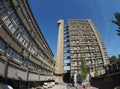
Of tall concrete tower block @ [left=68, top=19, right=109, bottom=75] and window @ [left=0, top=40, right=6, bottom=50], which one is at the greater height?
tall concrete tower block @ [left=68, top=19, right=109, bottom=75]

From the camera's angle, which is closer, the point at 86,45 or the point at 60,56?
the point at 60,56

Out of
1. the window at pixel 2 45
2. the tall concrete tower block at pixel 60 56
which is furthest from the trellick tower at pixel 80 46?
the window at pixel 2 45

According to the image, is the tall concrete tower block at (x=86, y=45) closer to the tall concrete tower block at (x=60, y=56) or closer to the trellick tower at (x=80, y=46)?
the trellick tower at (x=80, y=46)

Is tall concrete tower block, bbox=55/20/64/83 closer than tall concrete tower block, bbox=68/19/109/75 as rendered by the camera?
Yes

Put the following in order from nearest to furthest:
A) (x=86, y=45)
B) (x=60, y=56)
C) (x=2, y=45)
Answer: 1. (x=2, y=45)
2. (x=60, y=56)
3. (x=86, y=45)

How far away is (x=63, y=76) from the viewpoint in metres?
81.6

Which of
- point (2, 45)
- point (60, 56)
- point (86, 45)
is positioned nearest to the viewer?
point (2, 45)

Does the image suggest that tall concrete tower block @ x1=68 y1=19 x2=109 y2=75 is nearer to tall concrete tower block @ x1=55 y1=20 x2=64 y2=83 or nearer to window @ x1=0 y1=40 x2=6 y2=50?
tall concrete tower block @ x1=55 y1=20 x2=64 y2=83

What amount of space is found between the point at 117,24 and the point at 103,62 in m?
65.8

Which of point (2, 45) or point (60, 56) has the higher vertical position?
point (60, 56)

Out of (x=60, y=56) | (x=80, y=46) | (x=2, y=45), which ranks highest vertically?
(x=80, y=46)

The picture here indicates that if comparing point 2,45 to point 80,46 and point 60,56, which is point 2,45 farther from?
point 80,46

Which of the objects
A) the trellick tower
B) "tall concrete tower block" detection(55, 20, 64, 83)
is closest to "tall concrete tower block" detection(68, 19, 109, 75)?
the trellick tower

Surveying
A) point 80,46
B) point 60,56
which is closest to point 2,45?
point 60,56
